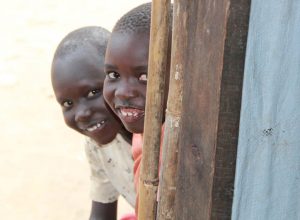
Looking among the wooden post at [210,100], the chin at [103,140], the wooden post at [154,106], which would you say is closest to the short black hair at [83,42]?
the chin at [103,140]

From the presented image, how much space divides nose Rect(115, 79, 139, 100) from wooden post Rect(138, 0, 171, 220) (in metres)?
0.47

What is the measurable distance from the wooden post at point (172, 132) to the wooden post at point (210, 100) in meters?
0.02

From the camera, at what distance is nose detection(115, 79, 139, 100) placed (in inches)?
67.7

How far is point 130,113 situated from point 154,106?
21.7 inches

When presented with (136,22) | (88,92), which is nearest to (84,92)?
(88,92)

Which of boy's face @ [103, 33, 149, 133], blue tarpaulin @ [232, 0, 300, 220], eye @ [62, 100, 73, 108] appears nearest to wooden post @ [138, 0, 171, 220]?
blue tarpaulin @ [232, 0, 300, 220]

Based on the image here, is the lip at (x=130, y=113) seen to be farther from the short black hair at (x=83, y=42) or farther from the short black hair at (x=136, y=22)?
the short black hair at (x=83, y=42)

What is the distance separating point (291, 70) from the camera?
3.27ft

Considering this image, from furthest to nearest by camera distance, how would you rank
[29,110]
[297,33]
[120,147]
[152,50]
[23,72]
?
[23,72] < [29,110] < [120,147] < [152,50] < [297,33]

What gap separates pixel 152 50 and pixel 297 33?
304 mm

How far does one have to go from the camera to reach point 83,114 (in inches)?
83.4

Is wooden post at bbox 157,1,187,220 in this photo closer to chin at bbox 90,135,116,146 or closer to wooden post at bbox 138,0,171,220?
wooden post at bbox 138,0,171,220

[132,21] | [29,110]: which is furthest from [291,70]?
[29,110]

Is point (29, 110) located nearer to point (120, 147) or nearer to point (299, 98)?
point (120, 147)
